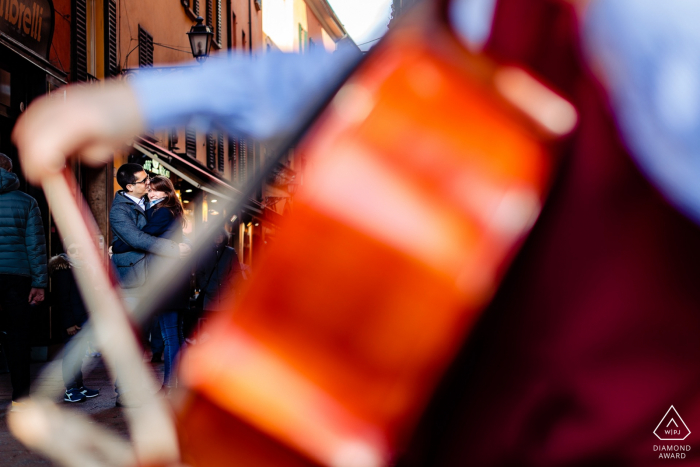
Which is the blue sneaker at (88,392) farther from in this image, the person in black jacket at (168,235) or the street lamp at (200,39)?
the street lamp at (200,39)

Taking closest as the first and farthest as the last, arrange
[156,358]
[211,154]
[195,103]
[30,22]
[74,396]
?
1. [195,103]
2. [74,396]
3. [156,358]
4. [30,22]
5. [211,154]

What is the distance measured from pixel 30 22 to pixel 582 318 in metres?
8.76

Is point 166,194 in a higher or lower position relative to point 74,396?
higher

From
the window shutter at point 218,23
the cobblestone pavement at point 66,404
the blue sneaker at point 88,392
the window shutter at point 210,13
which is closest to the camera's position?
the cobblestone pavement at point 66,404

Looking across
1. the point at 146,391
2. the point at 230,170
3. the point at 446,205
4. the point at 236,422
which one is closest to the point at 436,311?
the point at 446,205

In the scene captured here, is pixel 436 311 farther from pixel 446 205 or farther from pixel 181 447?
pixel 181 447

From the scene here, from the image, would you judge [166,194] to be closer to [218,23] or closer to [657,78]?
[657,78]

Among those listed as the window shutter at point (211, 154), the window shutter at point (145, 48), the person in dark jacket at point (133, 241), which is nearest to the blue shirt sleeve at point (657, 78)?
the person in dark jacket at point (133, 241)

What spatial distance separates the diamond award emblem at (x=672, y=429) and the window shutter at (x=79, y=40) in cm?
995

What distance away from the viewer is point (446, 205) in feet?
2.50

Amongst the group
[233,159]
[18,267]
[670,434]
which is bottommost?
[233,159]

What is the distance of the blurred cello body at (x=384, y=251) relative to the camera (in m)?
0.76

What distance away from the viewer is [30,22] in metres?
8.21

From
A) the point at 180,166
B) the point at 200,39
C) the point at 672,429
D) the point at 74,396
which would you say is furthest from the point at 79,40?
the point at 672,429
